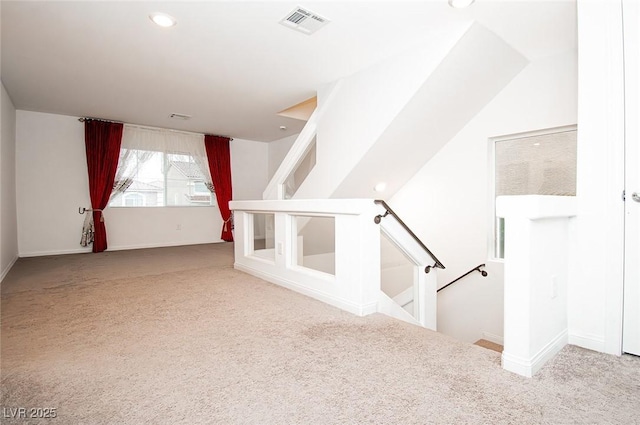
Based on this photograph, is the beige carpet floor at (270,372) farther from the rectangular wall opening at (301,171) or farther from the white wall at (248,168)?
the white wall at (248,168)

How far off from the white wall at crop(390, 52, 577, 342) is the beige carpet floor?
89.9 inches

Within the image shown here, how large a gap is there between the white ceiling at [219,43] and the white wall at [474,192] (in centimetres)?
40

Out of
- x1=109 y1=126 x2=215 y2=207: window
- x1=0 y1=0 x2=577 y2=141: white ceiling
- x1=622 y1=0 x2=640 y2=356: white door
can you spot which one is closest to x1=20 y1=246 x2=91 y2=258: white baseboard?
x1=109 y1=126 x2=215 y2=207: window

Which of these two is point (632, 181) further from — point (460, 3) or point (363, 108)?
point (363, 108)

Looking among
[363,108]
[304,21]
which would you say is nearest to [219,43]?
[304,21]

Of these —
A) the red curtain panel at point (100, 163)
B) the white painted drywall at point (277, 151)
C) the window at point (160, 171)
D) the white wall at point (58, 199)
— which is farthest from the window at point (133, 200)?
the white painted drywall at point (277, 151)

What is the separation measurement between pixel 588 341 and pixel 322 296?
6.35 ft

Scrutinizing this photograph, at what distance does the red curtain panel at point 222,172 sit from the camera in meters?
7.58

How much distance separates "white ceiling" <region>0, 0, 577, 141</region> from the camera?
8.98 ft

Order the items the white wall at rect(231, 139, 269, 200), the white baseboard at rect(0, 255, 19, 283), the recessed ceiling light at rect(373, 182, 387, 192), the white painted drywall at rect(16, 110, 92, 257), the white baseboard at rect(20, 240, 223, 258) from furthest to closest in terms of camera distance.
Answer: the white wall at rect(231, 139, 269, 200), the white baseboard at rect(20, 240, 223, 258), the white painted drywall at rect(16, 110, 92, 257), the recessed ceiling light at rect(373, 182, 387, 192), the white baseboard at rect(0, 255, 19, 283)

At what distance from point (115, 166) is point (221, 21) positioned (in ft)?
15.2

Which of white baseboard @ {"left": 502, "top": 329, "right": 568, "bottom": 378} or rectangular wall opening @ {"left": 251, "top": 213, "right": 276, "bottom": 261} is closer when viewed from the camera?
white baseboard @ {"left": 502, "top": 329, "right": 568, "bottom": 378}

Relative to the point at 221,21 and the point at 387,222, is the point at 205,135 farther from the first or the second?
the point at 387,222

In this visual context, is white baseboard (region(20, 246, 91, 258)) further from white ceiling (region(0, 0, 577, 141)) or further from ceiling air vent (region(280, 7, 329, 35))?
ceiling air vent (region(280, 7, 329, 35))
